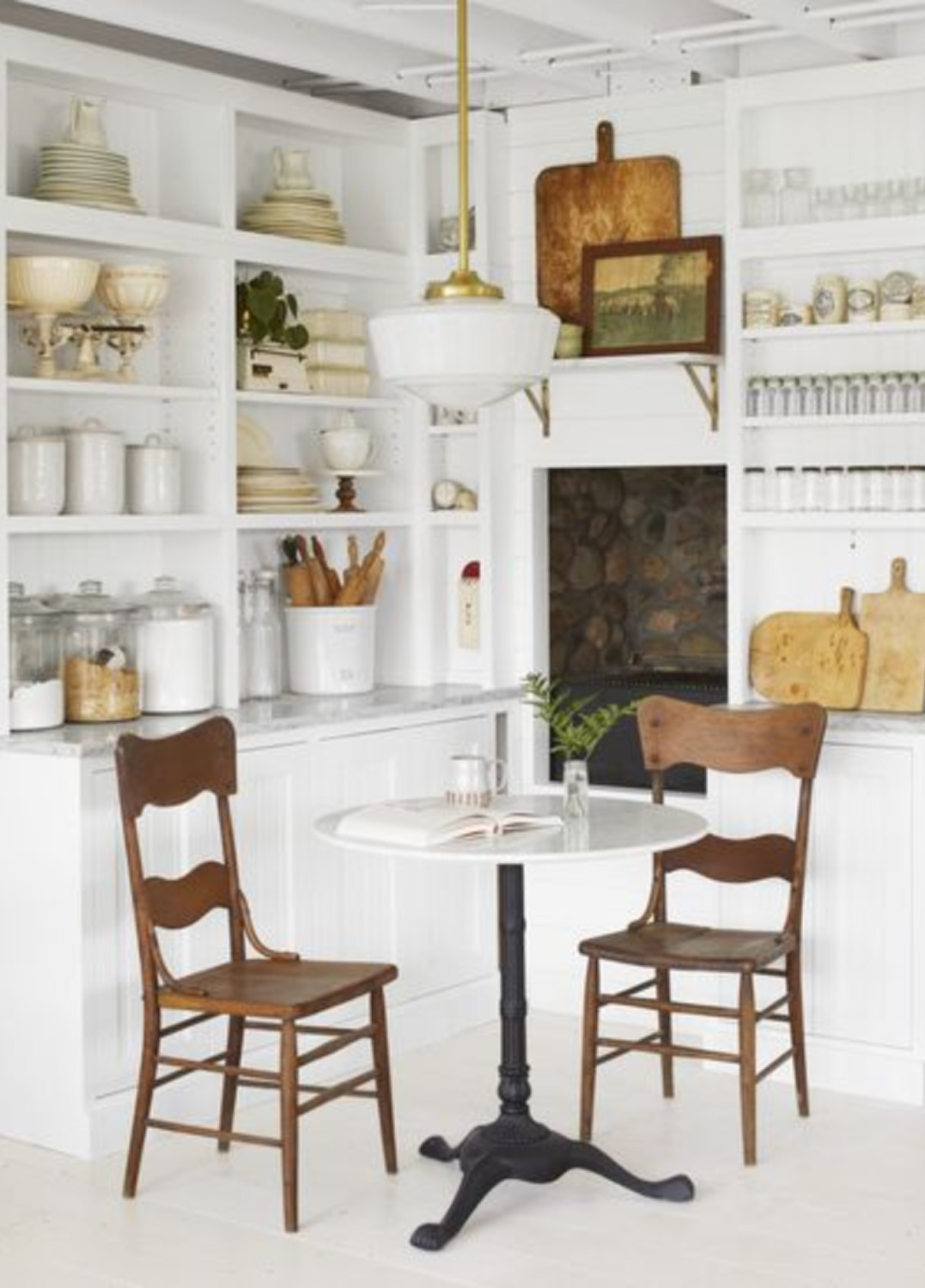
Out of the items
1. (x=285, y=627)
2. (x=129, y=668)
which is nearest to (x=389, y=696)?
(x=285, y=627)

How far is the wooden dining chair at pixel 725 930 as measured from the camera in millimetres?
4523

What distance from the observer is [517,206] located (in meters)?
5.91

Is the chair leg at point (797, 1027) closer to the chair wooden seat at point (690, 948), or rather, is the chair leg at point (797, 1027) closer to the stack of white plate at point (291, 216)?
the chair wooden seat at point (690, 948)

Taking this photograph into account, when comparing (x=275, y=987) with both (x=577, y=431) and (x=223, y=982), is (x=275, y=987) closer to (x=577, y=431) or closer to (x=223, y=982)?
(x=223, y=982)

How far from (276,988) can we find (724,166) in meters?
2.61

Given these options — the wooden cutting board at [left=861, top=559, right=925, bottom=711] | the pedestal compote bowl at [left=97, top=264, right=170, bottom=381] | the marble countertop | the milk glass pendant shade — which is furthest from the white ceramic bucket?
the milk glass pendant shade

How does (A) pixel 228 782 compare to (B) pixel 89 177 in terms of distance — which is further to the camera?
(B) pixel 89 177

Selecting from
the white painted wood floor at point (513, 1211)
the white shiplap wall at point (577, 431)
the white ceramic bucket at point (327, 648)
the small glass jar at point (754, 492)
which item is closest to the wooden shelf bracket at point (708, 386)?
the white shiplap wall at point (577, 431)

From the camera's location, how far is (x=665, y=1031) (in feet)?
16.3

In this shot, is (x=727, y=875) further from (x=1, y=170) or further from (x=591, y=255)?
(x=1, y=170)

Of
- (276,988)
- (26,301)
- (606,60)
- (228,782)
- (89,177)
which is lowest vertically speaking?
(276,988)

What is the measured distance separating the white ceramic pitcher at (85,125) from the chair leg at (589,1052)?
2.30 metres

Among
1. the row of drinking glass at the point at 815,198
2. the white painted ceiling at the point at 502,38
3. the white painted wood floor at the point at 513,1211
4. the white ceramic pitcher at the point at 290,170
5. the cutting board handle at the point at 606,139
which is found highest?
the white painted ceiling at the point at 502,38

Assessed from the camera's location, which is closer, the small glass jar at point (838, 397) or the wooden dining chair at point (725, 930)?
the wooden dining chair at point (725, 930)
